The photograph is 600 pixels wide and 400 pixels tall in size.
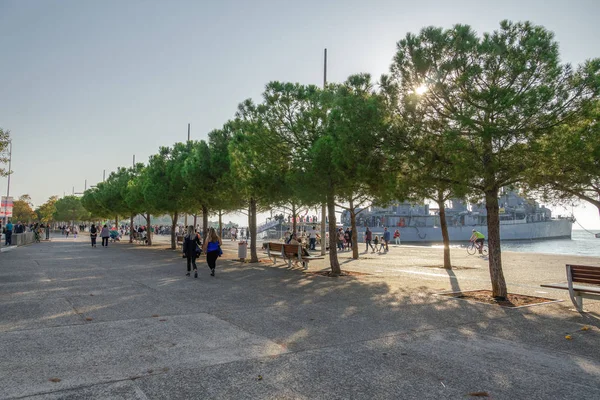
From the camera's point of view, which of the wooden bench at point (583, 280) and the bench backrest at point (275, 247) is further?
the bench backrest at point (275, 247)

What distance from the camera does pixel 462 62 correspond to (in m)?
Answer: 9.23

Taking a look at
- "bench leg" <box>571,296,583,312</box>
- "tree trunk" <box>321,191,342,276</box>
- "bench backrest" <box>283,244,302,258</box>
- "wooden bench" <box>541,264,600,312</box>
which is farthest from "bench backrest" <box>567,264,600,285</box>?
"bench backrest" <box>283,244,302,258</box>

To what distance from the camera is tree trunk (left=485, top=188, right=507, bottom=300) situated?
32.6 feet

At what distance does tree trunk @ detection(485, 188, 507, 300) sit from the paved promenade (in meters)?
0.99

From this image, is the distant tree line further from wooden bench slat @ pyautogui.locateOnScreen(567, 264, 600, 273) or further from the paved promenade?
the paved promenade

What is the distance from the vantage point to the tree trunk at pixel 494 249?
9.95 meters

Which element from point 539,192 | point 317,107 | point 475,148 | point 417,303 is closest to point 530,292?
point 539,192

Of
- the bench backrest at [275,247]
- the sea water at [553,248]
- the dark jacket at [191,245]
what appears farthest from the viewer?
the sea water at [553,248]

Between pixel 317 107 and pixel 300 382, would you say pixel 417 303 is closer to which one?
pixel 300 382

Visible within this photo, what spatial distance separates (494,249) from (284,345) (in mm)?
6367

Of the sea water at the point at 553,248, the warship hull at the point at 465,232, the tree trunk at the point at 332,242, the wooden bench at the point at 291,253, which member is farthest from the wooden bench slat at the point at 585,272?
the warship hull at the point at 465,232

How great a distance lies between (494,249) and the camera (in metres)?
10.2

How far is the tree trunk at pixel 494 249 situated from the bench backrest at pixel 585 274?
57.0 inches

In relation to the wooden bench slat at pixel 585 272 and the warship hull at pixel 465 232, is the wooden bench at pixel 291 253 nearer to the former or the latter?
the wooden bench slat at pixel 585 272
